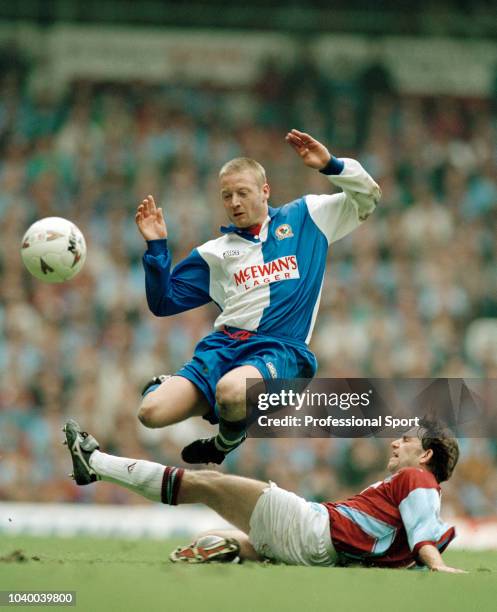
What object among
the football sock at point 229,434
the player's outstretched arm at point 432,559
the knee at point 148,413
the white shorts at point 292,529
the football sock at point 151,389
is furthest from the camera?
the football sock at point 151,389

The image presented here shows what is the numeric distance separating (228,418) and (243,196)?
1.44 m

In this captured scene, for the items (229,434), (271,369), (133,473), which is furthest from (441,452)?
(133,473)

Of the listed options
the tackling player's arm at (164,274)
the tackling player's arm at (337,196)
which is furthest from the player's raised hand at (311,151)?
the tackling player's arm at (164,274)

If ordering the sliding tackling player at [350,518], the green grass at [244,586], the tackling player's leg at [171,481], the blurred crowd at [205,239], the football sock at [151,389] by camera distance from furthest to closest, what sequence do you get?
the blurred crowd at [205,239] < the football sock at [151,389] < the tackling player's leg at [171,481] < the sliding tackling player at [350,518] < the green grass at [244,586]

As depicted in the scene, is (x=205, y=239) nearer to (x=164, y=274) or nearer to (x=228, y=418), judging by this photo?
(x=164, y=274)

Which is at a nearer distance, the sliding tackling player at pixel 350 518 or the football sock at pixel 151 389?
the sliding tackling player at pixel 350 518

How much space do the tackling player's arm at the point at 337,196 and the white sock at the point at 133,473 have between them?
1.95 m

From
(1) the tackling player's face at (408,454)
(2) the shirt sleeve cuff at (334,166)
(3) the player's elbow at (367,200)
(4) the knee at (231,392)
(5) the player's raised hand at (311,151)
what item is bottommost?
(1) the tackling player's face at (408,454)

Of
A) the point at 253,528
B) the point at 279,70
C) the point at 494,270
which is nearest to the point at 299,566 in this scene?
the point at 253,528

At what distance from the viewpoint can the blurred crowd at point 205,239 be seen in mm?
13125

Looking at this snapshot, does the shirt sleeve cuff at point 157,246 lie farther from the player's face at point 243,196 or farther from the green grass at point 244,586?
the green grass at point 244,586

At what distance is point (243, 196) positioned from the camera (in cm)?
725

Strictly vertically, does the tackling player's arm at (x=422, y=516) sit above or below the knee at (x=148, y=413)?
below

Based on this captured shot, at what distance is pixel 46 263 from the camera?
290 inches
